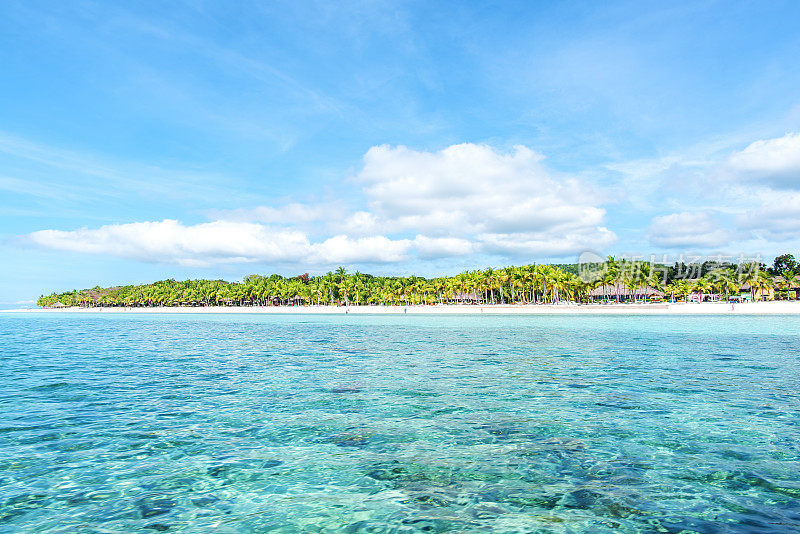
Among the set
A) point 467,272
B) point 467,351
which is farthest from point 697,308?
point 467,351

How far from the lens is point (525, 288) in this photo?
10744 centimetres

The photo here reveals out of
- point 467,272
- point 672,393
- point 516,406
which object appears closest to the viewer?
point 516,406

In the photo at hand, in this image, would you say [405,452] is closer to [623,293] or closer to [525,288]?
[525,288]

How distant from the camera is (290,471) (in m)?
7.44

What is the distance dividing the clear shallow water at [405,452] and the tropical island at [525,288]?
9121 cm

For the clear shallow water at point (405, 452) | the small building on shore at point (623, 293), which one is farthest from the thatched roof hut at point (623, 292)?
the clear shallow water at point (405, 452)

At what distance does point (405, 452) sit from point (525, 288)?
339 ft

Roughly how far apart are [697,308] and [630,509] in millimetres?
84210

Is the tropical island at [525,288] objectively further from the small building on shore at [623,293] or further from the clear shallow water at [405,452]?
the clear shallow water at [405,452]

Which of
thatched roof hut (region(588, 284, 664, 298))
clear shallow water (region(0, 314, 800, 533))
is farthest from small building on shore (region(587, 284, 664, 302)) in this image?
clear shallow water (region(0, 314, 800, 533))

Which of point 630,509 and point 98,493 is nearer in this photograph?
point 630,509

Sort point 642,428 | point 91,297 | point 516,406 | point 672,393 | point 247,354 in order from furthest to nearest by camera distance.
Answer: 1. point 91,297
2. point 247,354
3. point 672,393
4. point 516,406
5. point 642,428

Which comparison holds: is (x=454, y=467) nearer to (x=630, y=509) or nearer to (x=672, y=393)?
(x=630, y=509)

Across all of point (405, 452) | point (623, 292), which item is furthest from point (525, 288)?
point (405, 452)
